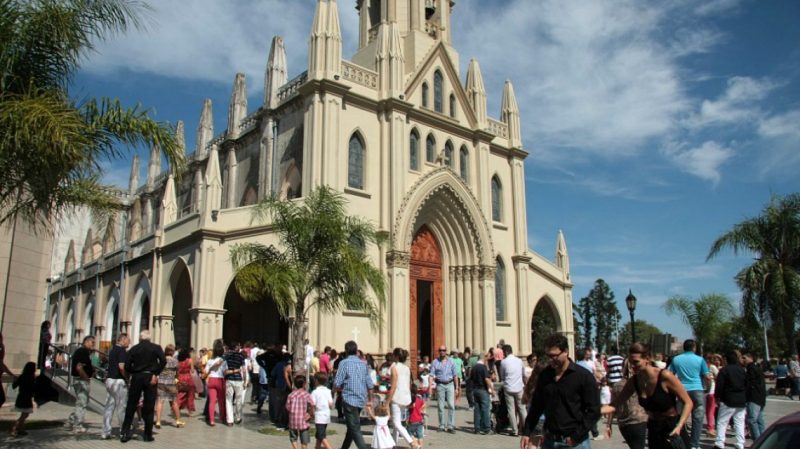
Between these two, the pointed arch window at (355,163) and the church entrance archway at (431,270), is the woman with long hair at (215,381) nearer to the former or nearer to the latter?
the pointed arch window at (355,163)

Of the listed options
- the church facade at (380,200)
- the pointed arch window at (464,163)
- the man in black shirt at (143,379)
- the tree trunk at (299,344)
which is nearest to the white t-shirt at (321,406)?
the man in black shirt at (143,379)

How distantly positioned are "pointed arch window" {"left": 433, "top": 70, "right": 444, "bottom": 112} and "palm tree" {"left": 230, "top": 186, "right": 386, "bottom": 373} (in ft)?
49.4

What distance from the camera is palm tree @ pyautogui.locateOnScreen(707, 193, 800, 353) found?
25.4 metres

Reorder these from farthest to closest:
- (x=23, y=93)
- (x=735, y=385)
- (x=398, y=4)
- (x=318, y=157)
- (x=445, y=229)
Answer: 1. (x=398, y=4)
2. (x=445, y=229)
3. (x=318, y=157)
4. (x=735, y=385)
5. (x=23, y=93)

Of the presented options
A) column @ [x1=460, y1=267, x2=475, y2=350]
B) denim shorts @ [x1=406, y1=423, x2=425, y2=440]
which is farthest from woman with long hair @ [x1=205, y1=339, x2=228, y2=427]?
column @ [x1=460, y1=267, x2=475, y2=350]

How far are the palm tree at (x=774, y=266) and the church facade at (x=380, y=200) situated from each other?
822 centimetres

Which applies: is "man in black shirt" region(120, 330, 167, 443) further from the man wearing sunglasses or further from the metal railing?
the man wearing sunglasses

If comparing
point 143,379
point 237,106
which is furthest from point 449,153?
point 143,379

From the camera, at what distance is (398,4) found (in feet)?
102

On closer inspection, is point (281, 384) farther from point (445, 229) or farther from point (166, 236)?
point (445, 229)

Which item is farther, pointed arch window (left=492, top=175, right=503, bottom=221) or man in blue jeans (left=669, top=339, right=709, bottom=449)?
pointed arch window (left=492, top=175, right=503, bottom=221)

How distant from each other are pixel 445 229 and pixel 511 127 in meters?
6.96

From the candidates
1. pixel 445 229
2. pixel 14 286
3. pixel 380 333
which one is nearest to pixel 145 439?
pixel 14 286

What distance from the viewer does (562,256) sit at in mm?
32531
